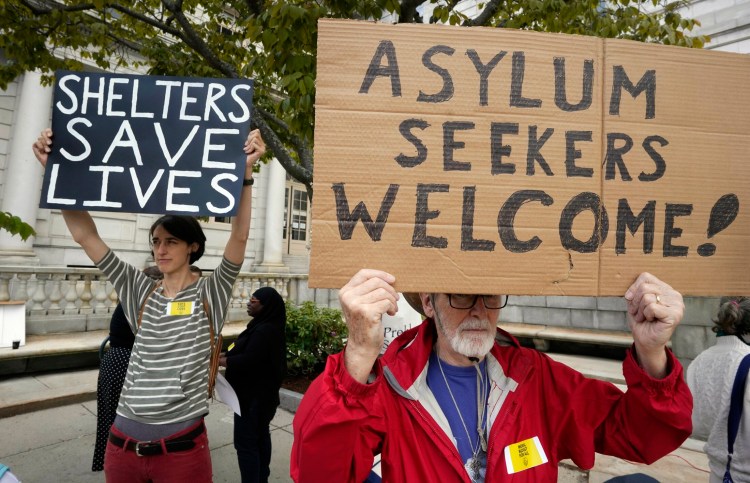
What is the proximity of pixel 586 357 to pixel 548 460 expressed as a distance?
8.70 meters

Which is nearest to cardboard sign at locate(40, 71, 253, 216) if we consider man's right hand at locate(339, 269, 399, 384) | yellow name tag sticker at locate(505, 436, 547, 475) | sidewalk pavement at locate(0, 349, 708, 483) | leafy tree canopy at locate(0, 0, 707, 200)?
man's right hand at locate(339, 269, 399, 384)

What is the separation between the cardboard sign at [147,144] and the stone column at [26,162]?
968cm

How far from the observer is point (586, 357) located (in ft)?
29.6

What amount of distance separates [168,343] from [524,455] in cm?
169

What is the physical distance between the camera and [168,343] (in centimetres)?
210

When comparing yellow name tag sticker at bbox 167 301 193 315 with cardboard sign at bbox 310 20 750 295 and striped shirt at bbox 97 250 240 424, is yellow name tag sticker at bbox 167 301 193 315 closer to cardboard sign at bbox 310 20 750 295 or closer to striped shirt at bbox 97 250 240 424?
striped shirt at bbox 97 250 240 424

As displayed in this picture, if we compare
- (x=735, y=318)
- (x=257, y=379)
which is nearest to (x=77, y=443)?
(x=257, y=379)

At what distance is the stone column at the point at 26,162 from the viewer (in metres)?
9.58

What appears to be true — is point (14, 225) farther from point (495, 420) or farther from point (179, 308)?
point (495, 420)

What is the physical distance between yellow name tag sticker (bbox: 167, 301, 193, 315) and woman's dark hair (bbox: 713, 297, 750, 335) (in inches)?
123

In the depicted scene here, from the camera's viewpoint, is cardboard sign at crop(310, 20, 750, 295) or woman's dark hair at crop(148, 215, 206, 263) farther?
woman's dark hair at crop(148, 215, 206, 263)

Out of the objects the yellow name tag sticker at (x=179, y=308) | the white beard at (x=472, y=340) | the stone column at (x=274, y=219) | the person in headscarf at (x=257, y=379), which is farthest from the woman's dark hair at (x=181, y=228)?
the stone column at (x=274, y=219)

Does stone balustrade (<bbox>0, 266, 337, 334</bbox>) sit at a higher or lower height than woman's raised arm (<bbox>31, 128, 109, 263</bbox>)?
lower

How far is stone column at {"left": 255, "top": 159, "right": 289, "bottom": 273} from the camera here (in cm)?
1449
